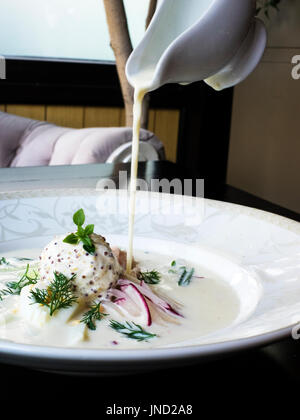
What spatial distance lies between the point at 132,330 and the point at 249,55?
0.42 m

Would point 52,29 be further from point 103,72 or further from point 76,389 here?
point 76,389

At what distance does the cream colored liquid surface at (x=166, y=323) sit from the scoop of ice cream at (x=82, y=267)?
0.20ft

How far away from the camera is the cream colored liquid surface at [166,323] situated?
626 millimetres

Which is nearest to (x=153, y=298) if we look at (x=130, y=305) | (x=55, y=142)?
(x=130, y=305)

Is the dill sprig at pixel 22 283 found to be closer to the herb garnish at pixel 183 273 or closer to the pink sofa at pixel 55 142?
the herb garnish at pixel 183 273

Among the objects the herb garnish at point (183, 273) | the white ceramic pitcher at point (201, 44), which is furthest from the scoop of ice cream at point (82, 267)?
the white ceramic pitcher at point (201, 44)

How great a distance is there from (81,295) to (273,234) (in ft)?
1.23

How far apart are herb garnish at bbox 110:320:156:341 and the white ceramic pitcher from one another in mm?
309

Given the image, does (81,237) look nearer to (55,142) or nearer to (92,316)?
(92,316)

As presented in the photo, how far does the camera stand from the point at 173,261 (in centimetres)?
94

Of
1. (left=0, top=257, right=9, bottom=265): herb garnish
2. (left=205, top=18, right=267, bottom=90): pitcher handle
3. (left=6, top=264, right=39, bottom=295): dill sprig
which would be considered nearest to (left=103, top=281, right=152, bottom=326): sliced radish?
(left=6, top=264, right=39, bottom=295): dill sprig

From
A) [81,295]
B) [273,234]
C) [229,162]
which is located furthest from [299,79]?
[81,295]

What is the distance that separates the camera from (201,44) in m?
0.70

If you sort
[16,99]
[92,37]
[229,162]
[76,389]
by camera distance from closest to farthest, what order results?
[76,389] → [16,99] → [92,37] → [229,162]
